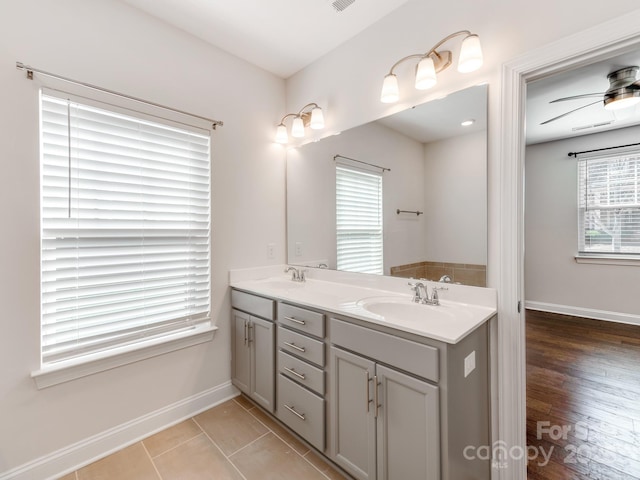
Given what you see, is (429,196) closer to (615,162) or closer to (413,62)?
(413,62)

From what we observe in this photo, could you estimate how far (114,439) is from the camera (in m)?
1.75

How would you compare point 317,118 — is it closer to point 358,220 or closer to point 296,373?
point 358,220

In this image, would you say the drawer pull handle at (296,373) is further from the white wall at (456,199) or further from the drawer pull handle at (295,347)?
the white wall at (456,199)

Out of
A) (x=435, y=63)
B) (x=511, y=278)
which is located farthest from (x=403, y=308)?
(x=435, y=63)

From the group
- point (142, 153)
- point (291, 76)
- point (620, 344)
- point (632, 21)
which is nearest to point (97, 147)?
point (142, 153)

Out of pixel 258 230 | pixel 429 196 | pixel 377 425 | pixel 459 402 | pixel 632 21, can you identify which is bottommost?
pixel 377 425

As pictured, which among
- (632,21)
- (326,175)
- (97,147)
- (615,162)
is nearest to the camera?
(632,21)

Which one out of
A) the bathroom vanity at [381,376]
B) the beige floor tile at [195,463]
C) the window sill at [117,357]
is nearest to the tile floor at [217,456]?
the beige floor tile at [195,463]

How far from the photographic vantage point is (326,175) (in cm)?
238

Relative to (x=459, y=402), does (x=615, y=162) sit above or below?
above

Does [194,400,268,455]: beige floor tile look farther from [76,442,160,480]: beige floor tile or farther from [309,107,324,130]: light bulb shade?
[309,107,324,130]: light bulb shade

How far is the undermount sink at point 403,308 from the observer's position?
155cm

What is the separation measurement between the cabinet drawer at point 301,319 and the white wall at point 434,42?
36.6 inches

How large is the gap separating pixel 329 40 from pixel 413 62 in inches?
29.7
